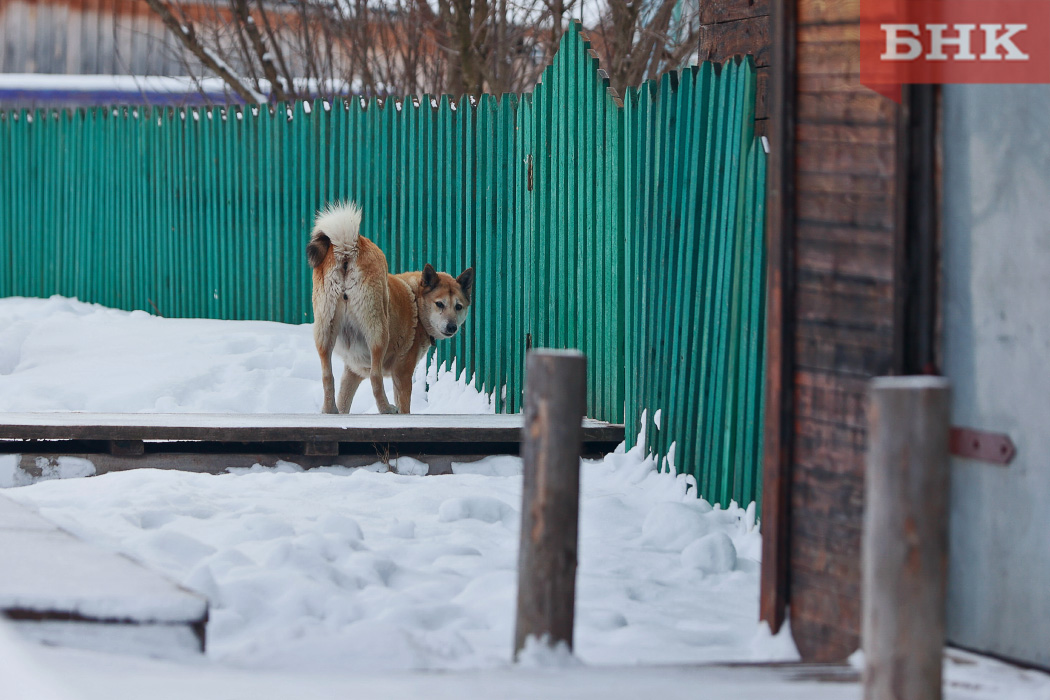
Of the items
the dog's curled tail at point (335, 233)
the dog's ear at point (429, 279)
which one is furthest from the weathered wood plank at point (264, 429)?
the dog's ear at point (429, 279)

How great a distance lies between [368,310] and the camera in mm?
8172

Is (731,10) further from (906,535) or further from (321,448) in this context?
(906,535)

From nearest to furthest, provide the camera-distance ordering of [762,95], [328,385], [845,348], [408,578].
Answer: [845,348] < [408,578] < [762,95] < [328,385]

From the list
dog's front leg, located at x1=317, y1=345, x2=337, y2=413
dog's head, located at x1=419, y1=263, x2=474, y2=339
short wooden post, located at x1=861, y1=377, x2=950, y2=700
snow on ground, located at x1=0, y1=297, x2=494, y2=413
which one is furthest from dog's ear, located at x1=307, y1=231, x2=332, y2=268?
short wooden post, located at x1=861, y1=377, x2=950, y2=700

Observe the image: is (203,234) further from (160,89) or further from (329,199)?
(160,89)

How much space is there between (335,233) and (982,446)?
541 centimetres

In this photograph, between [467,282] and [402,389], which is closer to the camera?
[402,389]

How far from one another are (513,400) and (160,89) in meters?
14.8

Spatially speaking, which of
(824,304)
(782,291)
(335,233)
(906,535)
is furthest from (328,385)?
(906,535)

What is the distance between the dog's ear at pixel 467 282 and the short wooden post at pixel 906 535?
654 cm

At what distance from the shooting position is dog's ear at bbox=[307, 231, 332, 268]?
8133 mm

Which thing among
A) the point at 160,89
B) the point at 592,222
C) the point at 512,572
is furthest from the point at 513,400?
the point at 160,89

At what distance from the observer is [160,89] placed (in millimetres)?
21016

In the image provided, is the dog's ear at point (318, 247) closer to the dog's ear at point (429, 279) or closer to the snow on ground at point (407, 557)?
the dog's ear at point (429, 279)
